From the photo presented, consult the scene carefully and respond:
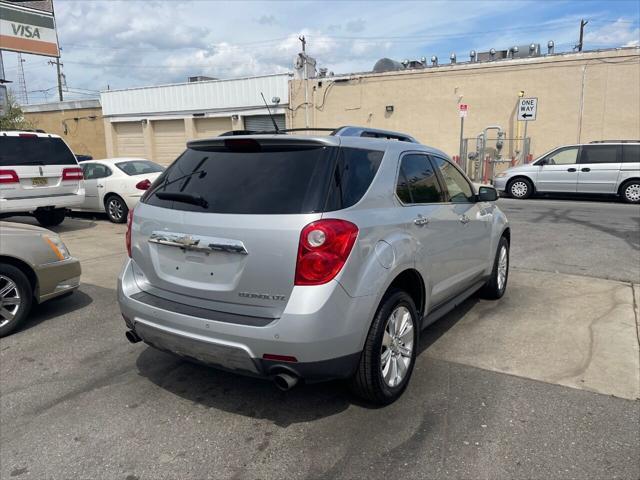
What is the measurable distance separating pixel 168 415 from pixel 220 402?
34 cm

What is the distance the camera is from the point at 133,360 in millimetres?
3947

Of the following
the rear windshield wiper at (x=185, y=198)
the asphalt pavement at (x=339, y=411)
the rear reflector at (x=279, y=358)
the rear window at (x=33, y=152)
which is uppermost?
the rear window at (x=33, y=152)

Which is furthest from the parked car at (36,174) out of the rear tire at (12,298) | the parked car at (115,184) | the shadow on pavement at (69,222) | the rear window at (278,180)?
the rear window at (278,180)

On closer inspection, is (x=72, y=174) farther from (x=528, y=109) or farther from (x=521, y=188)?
(x=528, y=109)

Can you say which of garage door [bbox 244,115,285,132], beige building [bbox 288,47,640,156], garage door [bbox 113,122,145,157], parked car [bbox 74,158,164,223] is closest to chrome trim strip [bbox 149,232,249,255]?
parked car [bbox 74,158,164,223]

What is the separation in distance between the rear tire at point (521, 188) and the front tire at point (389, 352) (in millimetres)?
13436

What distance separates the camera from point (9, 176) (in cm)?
859

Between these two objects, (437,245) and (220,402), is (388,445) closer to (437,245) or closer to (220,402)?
(220,402)

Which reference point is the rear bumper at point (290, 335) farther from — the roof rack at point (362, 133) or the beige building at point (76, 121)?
the beige building at point (76, 121)

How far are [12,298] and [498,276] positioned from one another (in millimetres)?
4769

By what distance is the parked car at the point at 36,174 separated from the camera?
8.59m

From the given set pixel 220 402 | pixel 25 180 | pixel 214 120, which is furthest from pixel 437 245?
pixel 214 120

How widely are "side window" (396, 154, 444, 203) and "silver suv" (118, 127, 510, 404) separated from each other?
0.02m

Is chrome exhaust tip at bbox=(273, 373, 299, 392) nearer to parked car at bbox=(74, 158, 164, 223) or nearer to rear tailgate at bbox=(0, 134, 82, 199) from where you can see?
rear tailgate at bbox=(0, 134, 82, 199)
